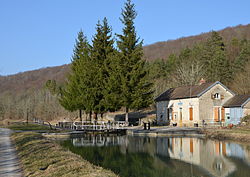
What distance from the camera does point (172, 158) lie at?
19625 mm

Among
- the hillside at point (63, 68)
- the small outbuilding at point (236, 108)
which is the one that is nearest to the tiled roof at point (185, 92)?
the small outbuilding at point (236, 108)

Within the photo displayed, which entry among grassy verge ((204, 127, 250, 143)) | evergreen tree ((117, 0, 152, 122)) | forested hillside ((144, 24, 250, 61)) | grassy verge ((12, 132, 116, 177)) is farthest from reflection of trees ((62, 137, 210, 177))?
forested hillside ((144, 24, 250, 61))

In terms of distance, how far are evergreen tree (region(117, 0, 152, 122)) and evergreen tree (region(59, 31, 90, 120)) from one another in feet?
18.0

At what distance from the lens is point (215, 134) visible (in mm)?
29844

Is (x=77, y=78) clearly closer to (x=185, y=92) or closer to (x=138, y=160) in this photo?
(x=185, y=92)

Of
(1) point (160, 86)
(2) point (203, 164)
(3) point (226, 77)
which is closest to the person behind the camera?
(2) point (203, 164)

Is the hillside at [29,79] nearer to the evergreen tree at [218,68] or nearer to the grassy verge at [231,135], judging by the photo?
the evergreen tree at [218,68]

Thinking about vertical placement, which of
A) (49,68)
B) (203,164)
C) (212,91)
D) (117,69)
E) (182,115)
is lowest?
(203,164)

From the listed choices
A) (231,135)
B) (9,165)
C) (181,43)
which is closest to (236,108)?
(231,135)

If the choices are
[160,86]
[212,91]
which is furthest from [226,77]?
[212,91]

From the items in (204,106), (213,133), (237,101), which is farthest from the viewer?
(204,106)

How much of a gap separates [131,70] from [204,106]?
1023 cm

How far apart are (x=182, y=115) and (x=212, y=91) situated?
4.99 metres

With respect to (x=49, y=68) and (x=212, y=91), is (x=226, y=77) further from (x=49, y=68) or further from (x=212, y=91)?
(x=49, y=68)
